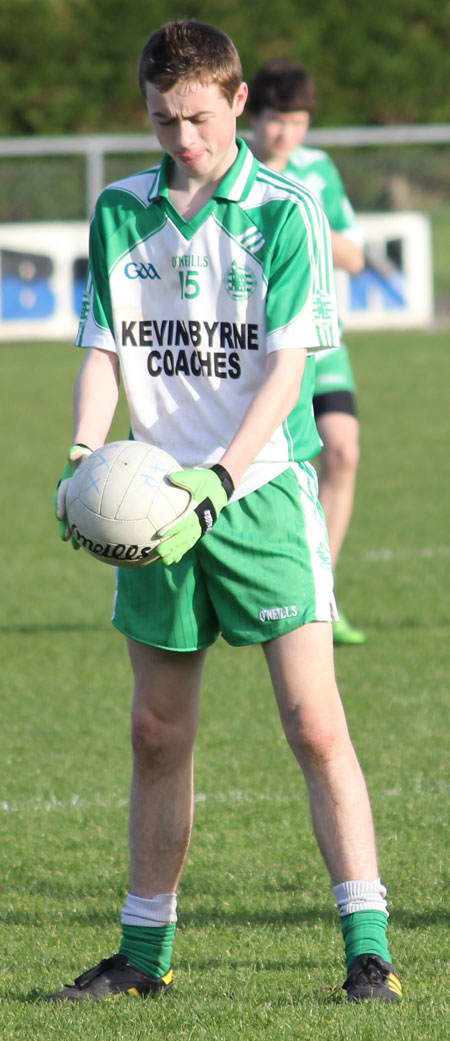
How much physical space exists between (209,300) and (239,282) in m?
0.08

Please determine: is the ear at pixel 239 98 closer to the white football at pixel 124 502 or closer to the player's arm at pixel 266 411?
the player's arm at pixel 266 411

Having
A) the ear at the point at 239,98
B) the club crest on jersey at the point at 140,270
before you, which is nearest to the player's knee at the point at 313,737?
the club crest on jersey at the point at 140,270

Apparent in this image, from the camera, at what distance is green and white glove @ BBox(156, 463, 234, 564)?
2961mm

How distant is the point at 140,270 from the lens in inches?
127

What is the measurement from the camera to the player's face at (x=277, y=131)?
602 centimetres

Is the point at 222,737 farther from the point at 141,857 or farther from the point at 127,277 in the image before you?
the point at 127,277

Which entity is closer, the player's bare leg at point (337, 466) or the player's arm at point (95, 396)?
the player's arm at point (95, 396)

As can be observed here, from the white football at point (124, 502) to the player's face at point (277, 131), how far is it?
3.33 meters

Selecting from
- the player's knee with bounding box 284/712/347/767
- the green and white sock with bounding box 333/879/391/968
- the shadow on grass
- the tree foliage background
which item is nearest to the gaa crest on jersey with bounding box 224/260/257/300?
the player's knee with bounding box 284/712/347/767

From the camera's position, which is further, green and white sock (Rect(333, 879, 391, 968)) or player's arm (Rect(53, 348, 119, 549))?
player's arm (Rect(53, 348, 119, 549))

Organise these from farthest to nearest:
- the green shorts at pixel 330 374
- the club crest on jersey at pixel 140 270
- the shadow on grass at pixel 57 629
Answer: the shadow on grass at pixel 57 629
the green shorts at pixel 330 374
the club crest on jersey at pixel 140 270

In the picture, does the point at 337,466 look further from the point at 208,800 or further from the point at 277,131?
the point at 208,800

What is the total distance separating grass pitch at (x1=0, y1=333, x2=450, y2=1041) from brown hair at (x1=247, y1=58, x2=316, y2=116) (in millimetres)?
2332

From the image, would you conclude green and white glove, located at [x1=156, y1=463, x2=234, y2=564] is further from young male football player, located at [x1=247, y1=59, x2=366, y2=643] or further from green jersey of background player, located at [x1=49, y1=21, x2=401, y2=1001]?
young male football player, located at [x1=247, y1=59, x2=366, y2=643]
